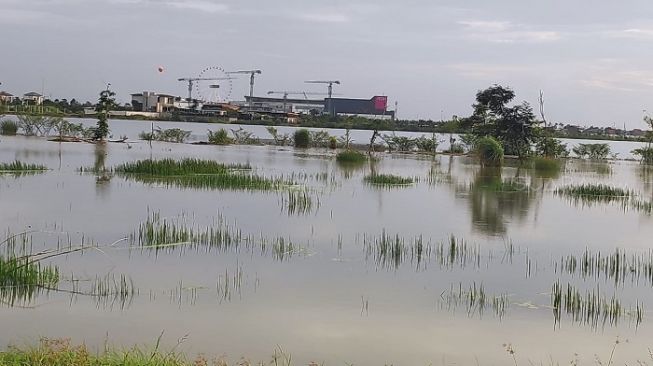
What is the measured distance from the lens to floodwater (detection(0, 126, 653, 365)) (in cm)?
574

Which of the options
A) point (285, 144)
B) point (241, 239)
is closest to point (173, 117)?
point (285, 144)

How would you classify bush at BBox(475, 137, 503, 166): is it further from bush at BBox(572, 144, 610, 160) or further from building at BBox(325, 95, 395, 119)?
building at BBox(325, 95, 395, 119)

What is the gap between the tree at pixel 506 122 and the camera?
107 ft

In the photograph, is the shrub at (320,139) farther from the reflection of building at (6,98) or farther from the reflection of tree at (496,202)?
the reflection of building at (6,98)

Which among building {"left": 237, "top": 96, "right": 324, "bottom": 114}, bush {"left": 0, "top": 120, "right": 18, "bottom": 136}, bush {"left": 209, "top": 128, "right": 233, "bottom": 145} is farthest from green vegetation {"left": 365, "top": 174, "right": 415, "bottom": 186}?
building {"left": 237, "top": 96, "right": 324, "bottom": 114}

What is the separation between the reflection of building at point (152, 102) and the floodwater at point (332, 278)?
72.4 m

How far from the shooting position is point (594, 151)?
135ft

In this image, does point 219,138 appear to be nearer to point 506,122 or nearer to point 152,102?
point 506,122

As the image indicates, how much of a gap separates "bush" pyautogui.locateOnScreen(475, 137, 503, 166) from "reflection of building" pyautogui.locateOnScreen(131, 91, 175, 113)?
201 feet

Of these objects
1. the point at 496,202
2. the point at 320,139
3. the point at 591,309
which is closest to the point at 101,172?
the point at 496,202

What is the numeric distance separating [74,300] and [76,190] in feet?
27.4

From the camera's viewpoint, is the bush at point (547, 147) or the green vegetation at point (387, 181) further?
the bush at point (547, 147)

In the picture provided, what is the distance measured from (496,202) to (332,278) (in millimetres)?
8759

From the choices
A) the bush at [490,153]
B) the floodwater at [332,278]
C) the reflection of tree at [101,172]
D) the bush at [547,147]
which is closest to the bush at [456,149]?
the bush at [547,147]
